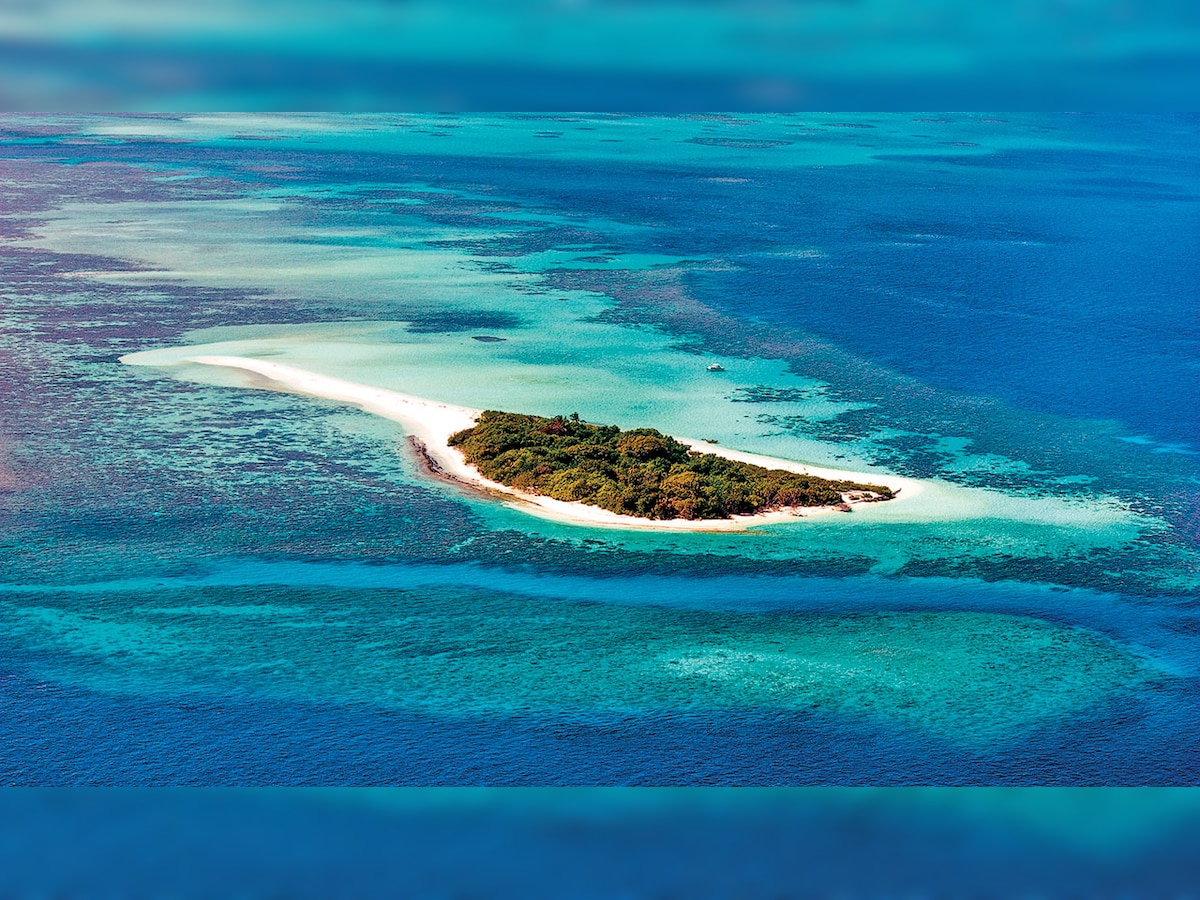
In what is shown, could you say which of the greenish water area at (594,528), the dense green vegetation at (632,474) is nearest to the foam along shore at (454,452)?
the dense green vegetation at (632,474)

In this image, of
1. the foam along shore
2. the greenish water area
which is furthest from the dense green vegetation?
the greenish water area

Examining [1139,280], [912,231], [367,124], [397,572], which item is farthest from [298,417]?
[367,124]

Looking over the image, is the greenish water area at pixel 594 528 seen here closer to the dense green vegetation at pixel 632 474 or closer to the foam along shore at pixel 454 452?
the foam along shore at pixel 454 452

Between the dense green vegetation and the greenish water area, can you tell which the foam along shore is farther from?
the greenish water area

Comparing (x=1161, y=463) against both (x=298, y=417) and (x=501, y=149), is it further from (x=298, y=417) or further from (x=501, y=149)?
(x=501, y=149)

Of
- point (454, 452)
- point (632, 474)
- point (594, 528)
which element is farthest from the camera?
point (454, 452)

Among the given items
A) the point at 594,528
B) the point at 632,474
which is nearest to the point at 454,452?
the point at 632,474

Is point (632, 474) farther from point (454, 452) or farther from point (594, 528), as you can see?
point (454, 452)
